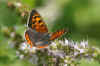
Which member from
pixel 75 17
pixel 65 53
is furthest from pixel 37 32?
pixel 75 17

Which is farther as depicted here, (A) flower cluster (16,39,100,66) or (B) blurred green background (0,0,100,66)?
(B) blurred green background (0,0,100,66)

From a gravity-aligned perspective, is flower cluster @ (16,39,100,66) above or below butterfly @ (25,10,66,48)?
below

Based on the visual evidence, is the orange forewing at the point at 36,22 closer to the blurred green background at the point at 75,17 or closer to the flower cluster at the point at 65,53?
the flower cluster at the point at 65,53

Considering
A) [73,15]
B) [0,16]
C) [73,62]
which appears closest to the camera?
[73,62]

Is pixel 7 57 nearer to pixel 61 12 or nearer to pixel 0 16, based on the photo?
pixel 0 16

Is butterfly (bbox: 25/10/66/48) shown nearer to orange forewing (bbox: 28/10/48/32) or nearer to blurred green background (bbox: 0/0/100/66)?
orange forewing (bbox: 28/10/48/32)

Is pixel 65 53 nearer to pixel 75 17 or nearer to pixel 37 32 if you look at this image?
pixel 37 32

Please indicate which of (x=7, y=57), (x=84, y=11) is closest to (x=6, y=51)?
(x=7, y=57)

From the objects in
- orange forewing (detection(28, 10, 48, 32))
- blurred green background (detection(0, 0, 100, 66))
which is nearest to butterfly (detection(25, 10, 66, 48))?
orange forewing (detection(28, 10, 48, 32))
